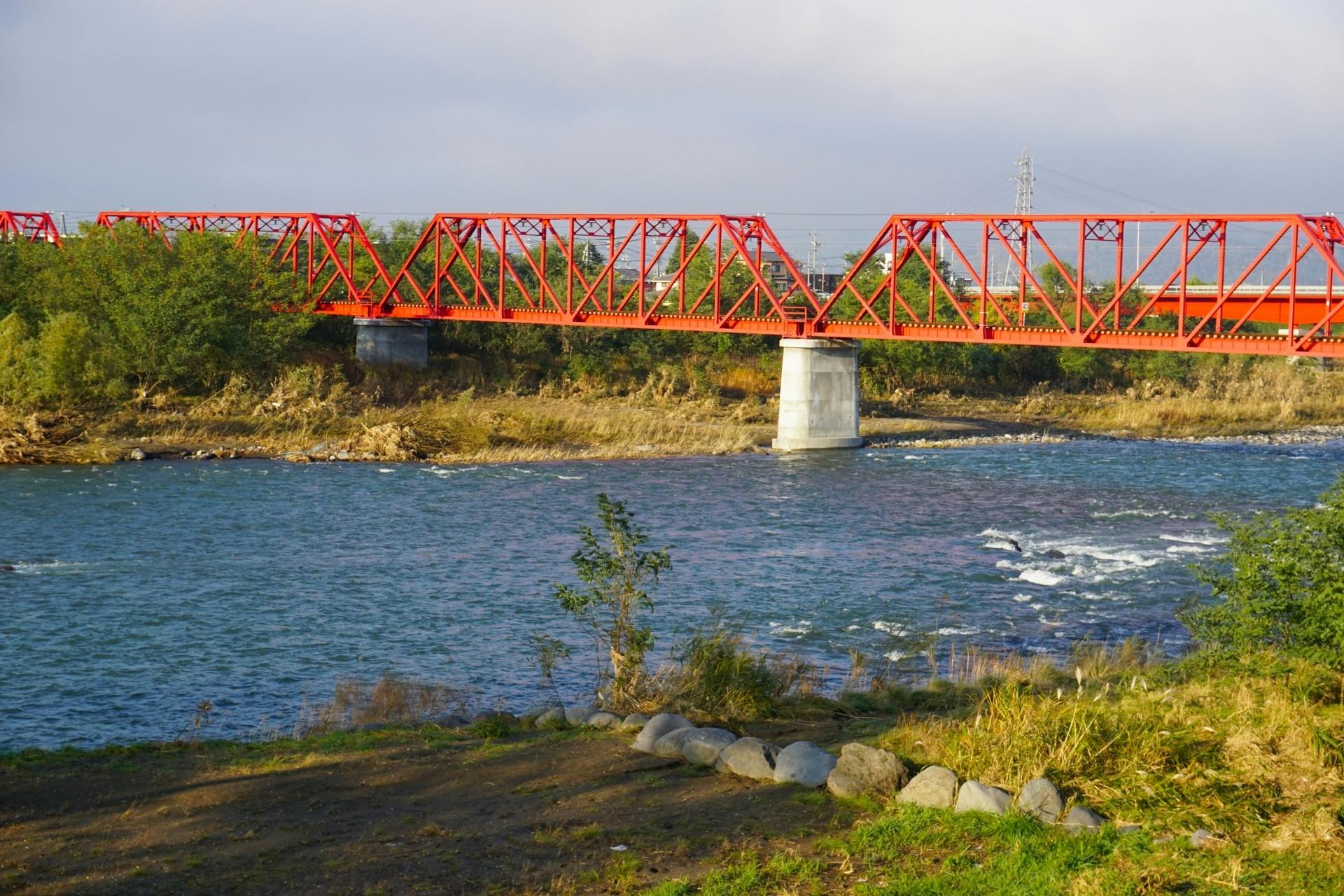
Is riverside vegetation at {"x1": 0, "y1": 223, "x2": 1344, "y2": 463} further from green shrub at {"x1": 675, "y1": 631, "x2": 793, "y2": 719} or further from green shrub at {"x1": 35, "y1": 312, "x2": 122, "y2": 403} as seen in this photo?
green shrub at {"x1": 675, "y1": 631, "x2": 793, "y2": 719}

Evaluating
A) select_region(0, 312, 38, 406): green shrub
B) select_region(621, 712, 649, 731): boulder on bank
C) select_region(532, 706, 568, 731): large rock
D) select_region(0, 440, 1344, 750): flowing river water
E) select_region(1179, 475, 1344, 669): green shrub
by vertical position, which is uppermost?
select_region(0, 312, 38, 406): green shrub

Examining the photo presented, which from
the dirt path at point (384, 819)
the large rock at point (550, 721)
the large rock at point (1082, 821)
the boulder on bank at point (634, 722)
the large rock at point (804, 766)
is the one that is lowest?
the large rock at point (550, 721)

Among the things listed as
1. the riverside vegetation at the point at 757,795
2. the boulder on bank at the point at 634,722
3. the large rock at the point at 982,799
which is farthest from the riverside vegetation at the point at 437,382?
the large rock at the point at 982,799

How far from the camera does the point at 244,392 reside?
7006 cm

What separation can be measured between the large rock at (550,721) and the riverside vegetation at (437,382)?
143 feet

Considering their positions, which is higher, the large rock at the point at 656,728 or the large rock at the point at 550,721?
the large rock at the point at 656,728

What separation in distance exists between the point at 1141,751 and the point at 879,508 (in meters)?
34.6

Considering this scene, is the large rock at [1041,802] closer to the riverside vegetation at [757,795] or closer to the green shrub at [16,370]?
the riverside vegetation at [757,795]

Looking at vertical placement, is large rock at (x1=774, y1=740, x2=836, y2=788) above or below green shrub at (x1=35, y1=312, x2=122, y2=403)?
below

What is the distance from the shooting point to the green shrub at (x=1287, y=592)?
18.5 m

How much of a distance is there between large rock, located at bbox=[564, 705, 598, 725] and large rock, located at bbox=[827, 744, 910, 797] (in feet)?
15.7

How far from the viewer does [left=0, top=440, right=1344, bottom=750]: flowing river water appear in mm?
25594

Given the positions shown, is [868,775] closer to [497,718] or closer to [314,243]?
[497,718]

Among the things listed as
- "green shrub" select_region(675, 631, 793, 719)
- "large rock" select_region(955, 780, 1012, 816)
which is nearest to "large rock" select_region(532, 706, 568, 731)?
"green shrub" select_region(675, 631, 793, 719)
